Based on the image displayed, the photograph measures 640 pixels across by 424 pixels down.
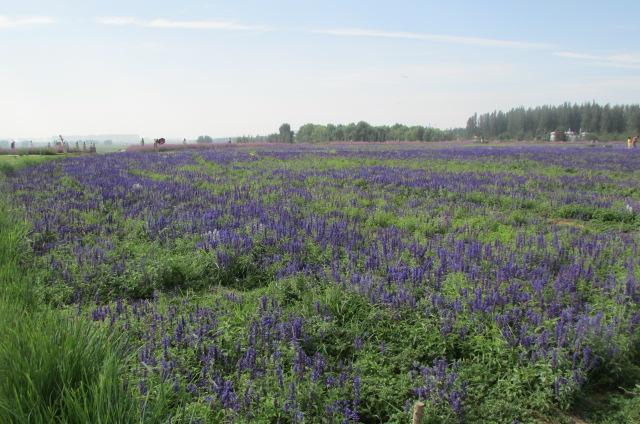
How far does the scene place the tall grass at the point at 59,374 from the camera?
2.43 meters

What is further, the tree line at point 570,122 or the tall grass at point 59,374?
the tree line at point 570,122

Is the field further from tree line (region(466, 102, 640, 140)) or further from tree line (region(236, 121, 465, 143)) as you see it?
tree line (region(466, 102, 640, 140))

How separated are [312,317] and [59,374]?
227cm

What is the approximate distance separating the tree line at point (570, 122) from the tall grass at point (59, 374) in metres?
108

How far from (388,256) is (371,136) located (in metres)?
96.1

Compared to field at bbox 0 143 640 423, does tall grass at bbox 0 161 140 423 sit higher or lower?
higher

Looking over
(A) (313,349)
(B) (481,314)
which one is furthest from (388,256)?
(A) (313,349)

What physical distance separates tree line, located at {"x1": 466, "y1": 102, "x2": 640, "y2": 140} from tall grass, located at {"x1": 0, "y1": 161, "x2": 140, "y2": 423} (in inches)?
4239

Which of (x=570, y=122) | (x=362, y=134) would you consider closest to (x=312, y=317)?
(x=362, y=134)

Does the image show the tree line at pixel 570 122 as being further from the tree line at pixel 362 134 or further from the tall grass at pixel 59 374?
the tall grass at pixel 59 374

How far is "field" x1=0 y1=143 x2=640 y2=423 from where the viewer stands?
10.4 ft

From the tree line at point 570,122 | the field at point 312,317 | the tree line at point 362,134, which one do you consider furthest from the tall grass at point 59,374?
the tree line at point 570,122

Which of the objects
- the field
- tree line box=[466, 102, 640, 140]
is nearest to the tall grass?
the field

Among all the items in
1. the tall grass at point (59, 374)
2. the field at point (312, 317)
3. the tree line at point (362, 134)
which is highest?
the tree line at point (362, 134)
